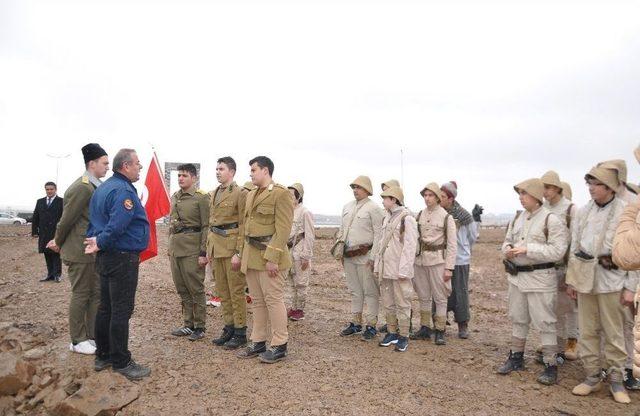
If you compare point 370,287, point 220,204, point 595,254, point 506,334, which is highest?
point 220,204

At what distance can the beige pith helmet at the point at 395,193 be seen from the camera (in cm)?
599

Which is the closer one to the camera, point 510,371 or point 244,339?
point 510,371

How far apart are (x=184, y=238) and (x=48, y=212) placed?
232 inches

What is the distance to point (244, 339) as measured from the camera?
18.5 feet

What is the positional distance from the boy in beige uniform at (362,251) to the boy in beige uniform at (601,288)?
251cm

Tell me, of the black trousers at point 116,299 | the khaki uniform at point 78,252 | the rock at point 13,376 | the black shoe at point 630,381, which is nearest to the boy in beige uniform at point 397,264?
the black shoe at point 630,381

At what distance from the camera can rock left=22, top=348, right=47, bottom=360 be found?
5.30 meters

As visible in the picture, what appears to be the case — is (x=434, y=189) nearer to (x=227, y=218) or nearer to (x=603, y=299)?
(x=603, y=299)

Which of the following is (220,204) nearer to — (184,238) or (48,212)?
(184,238)

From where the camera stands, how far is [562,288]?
17.8 ft

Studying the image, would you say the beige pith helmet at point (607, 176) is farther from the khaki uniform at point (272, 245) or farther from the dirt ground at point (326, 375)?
the khaki uniform at point (272, 245)

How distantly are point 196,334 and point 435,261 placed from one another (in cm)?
342

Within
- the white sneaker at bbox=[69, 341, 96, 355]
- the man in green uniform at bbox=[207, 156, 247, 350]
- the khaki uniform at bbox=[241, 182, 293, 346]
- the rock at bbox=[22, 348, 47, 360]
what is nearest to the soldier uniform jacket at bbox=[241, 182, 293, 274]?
the khaki uniform at bbox=[241, 182, 293, 346]

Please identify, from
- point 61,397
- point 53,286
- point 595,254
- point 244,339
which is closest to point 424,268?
point 595,254
